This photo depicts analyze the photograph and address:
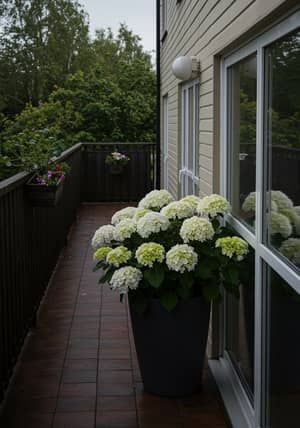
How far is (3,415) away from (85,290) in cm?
278

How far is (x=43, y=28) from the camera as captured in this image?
36.1 m

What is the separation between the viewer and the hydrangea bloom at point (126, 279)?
349 centimetres

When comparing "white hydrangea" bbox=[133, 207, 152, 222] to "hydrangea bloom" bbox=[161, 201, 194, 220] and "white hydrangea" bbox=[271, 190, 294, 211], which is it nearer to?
"hydrangea bloom" bbox=[161, 201, 194, 220]

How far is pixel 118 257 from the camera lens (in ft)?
11.8

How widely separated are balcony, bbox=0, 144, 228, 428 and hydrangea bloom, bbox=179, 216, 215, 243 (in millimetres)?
892

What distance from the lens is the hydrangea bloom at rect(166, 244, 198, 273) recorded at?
11.3ft

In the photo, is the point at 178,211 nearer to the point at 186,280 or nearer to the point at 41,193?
the point at 186,280

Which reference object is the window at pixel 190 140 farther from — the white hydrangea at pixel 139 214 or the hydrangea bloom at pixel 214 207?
the hydrangea bloom at pixel 214 207

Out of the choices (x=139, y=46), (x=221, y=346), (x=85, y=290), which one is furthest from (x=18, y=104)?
(x=221, y=346)

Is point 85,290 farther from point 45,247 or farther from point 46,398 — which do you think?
point 46,398

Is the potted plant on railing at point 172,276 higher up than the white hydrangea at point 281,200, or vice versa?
the white hydrangea at point 281,200

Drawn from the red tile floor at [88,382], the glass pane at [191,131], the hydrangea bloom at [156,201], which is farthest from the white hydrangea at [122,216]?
the glass pane at [191,131]

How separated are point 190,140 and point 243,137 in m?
2.84

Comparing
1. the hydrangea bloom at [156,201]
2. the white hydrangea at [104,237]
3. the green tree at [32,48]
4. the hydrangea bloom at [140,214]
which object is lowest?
the white hydrangea at [104,237]
